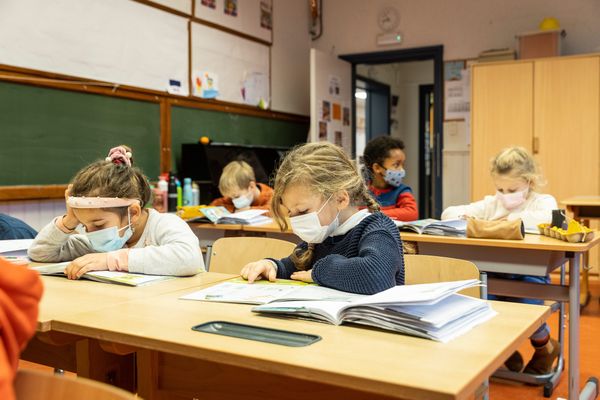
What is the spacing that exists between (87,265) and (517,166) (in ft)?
6.87

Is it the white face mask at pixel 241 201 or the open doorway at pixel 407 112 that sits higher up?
the open doorway at pixel 407 112

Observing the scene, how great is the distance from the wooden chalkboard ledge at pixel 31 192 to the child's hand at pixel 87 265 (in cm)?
202

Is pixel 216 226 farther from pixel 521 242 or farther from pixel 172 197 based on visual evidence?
pixel 521 242

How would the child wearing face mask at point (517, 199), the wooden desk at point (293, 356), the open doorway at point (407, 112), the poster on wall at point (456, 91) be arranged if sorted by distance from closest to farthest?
the wooden desk at point (293, 356), the child wearing face mask at point (517, 199), the poster on wall at point (456, 91), the open doorway at point (407, 112)

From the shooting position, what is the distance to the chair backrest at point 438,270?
5.86ft

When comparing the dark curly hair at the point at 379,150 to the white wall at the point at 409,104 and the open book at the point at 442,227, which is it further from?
the white wall at the point at 409,104

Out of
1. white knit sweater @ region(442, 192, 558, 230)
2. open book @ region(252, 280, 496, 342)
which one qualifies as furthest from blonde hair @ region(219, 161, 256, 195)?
open book @ region(252, 280, 496, 342)

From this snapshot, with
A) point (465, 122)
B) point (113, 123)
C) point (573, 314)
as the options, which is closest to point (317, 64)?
point (465, 122)

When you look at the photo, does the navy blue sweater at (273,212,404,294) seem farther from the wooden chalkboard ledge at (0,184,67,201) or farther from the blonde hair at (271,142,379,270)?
the wooden chalkboard ledge at (0,184,67,201)

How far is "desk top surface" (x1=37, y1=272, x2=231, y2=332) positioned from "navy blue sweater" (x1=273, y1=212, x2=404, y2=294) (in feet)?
0.85

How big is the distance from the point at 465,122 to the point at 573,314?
395cm

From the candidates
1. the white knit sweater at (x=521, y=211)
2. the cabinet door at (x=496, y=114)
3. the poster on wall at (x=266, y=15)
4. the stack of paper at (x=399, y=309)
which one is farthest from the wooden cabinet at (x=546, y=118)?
the stack of paper at (x=399, y=309)

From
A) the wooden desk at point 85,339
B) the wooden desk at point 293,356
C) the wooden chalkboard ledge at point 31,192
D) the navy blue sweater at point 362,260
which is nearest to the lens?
the wooden desk at point 293,356

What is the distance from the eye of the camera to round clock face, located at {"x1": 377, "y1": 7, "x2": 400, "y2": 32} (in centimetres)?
642
